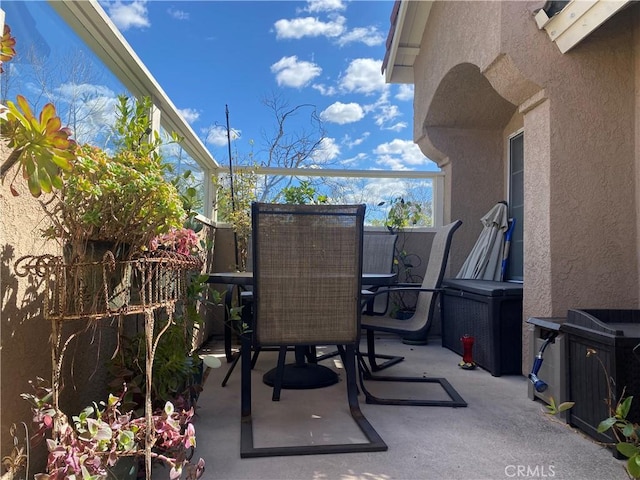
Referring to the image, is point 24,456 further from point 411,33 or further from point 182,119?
point 411,33

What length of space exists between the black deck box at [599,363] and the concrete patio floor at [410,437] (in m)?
0.13

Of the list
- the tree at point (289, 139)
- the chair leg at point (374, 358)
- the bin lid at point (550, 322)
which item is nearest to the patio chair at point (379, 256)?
the chair leg at point (374, 358)

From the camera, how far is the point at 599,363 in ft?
6.35

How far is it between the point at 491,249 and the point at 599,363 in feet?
7.40

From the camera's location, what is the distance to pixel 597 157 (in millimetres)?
2781

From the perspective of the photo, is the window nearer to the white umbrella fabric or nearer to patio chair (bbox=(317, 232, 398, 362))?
the white umbrella fabric

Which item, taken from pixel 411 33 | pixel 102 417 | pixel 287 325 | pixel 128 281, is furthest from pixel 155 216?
pixel 411 33

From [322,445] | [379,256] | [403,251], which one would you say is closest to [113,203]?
[322,445]

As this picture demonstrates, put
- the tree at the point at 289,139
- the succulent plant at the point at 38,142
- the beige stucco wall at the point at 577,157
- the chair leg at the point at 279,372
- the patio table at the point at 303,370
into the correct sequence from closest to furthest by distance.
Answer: the succulent plant at the point at 38,142, the chair leg at the point at 279,372, the patio table at the point at 303,370, the beige stucco wall at the point at 577,157, the tree at the point at 289,139

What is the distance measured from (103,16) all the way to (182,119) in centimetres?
159

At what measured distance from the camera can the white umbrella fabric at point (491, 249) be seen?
404 cm

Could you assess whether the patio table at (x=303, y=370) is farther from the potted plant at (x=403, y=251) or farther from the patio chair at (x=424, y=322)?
the potted plant at (x=403, y=251)

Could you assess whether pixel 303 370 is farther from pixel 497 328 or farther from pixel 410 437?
pixel 497 328

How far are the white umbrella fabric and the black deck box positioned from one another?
5.59 feet
